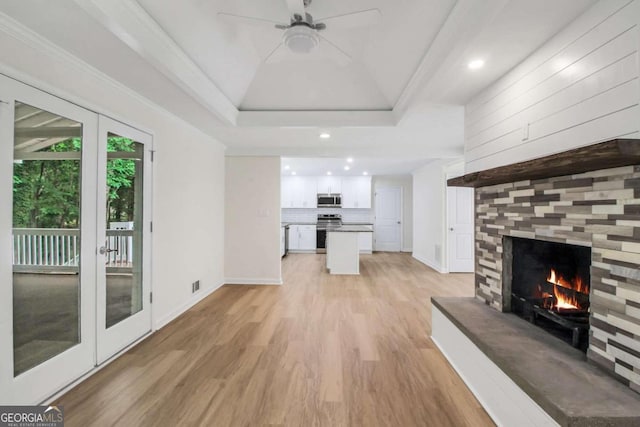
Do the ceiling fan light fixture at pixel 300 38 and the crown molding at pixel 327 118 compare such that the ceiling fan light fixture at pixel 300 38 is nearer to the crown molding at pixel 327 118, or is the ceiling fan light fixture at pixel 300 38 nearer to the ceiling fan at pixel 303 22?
the ceiling fan at pixel 303 22

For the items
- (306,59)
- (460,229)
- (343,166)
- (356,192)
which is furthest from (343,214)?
(306,59)

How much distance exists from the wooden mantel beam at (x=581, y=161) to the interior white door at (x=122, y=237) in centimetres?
294

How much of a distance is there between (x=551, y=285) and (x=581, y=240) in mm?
747

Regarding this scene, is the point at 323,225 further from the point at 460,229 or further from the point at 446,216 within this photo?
the point at 460,229

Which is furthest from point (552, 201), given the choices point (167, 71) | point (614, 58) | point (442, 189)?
point (442, 189)

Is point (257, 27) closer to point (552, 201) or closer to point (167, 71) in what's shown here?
point (167, 71)

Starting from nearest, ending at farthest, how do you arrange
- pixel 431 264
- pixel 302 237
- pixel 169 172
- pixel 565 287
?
1. pixel 565 287
2. pixel 169 172
3. pixel 431 264
4. pixel 302 237

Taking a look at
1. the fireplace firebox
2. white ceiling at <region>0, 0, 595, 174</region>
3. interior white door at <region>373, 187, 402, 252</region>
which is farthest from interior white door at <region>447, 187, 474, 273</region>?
the fireplace firebox

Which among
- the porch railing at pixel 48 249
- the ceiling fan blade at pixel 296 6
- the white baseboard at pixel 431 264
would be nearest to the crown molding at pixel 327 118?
the ceiling fan blade at pixel 296 6

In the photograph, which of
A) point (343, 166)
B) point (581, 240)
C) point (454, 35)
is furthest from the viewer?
point (343, 166)

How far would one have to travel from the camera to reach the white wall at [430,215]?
18.6 ft

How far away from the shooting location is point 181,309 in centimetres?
337

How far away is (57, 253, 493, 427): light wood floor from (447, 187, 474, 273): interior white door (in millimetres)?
2352

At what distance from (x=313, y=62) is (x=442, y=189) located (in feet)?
13.1
